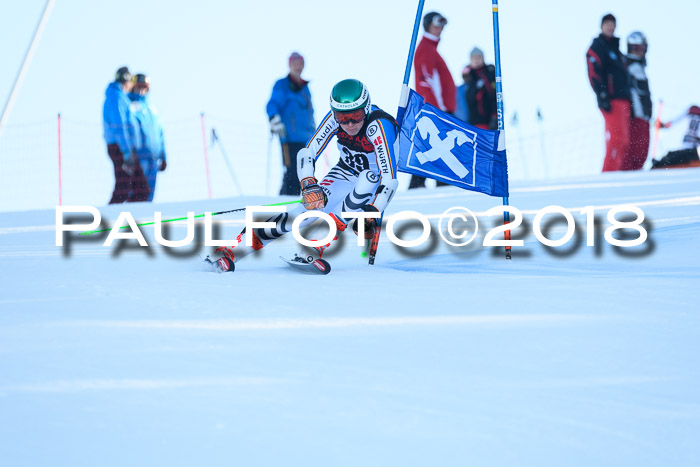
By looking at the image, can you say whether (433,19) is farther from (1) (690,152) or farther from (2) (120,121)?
(1) (690,152)

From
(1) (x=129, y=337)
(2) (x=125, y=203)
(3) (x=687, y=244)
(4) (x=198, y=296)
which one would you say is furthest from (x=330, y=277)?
(2) (x=125, y=203)

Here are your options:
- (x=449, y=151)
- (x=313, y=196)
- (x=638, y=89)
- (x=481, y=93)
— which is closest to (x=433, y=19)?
(x=481, y=93)

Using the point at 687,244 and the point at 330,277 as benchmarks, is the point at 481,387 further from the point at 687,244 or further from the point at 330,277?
the point at 687,244

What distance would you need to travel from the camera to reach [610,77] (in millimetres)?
11336

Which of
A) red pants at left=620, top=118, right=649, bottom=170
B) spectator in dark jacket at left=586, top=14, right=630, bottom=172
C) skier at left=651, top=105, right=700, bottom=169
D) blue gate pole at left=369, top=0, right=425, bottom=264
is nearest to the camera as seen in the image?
blue gate pole at left=369, top=0, right=425, bottom=264

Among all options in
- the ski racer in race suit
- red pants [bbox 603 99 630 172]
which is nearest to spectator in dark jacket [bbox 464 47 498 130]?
red pants [bbox 603 99 630 172]

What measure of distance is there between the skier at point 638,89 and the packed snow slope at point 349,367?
6.20m

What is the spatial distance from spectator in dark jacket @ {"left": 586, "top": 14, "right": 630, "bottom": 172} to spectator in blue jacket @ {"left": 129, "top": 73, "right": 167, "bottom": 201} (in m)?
5.35

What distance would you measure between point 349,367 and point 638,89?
31.5 feet

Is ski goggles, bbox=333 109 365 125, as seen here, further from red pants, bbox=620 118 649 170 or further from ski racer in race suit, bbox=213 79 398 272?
red pants, bbox=620 118 649 170

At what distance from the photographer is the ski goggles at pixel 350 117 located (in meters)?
5.70

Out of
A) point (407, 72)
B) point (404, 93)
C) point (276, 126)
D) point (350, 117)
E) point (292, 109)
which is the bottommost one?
point (350, 117)

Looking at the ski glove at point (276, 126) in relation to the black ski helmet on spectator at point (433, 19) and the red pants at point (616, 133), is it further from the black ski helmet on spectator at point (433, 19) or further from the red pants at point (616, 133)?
the red pants at point (616, 133)

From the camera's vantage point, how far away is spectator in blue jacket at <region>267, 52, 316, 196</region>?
1039cm
